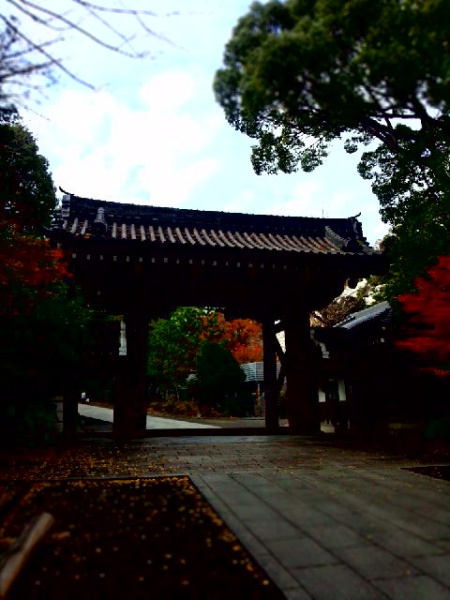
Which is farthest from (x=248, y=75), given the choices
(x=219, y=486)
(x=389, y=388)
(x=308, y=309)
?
(x=389, y=388)

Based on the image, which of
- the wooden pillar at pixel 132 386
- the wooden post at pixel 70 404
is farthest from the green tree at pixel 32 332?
the wooden pillar at pixel 132 386

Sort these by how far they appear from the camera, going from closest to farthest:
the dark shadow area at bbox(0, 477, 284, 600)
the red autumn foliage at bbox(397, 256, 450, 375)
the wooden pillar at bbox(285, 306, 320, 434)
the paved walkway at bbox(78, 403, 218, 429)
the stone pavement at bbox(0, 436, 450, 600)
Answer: the dark shadow area at bbox(0, 477, 284, 600) → the stone pavement at bbox(0, 436, 450, 600) → the red autumn foliage at bbox(397, 256, 450, 375) → the wooden pillar at bbox(285, 306, 320, 434) → the paved walkway at bbox(78, 403, 218, 429)

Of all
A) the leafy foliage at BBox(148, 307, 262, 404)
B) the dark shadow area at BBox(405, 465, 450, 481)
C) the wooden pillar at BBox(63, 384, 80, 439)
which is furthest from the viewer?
the leafy foliage at BBox(148, 307, 262, 404)

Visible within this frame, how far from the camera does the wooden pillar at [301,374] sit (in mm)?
10938

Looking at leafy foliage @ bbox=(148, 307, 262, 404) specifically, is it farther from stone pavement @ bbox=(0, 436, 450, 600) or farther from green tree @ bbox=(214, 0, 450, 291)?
green tree @ bbox=(214, 0, 450, 291)

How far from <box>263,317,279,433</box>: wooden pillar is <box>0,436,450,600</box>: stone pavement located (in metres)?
3.32

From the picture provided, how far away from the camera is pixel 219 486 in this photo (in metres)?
4.85

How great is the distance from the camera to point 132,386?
390 inches

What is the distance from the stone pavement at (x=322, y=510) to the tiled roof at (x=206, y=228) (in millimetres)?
4859

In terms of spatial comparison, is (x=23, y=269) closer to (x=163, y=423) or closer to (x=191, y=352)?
(x=163, y=423)

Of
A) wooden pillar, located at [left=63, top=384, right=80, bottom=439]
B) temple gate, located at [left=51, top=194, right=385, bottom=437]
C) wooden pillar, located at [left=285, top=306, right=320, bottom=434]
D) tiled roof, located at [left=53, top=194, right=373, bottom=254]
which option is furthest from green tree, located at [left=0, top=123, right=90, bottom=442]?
wooden pillar, located at [left=285, top=306, right=320, bottom=434]

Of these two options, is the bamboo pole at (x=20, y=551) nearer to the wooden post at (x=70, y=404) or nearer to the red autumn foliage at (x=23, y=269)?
the red autumn foliage at (x=23, y=269)

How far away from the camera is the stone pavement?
8.54ft

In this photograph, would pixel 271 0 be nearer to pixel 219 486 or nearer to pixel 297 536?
pixel 297 536
